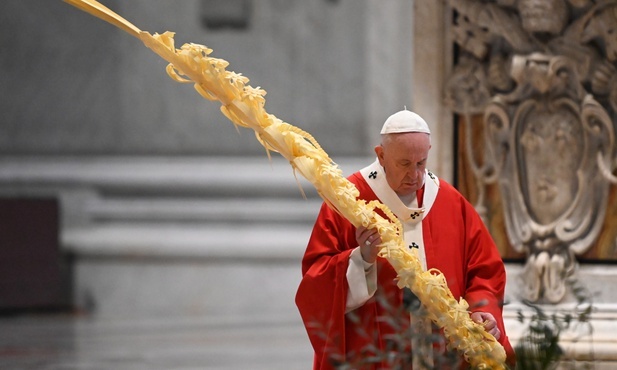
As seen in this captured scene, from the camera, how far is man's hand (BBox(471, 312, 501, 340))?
4.04 metres

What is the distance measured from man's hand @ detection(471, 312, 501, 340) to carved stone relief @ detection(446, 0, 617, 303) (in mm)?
1273

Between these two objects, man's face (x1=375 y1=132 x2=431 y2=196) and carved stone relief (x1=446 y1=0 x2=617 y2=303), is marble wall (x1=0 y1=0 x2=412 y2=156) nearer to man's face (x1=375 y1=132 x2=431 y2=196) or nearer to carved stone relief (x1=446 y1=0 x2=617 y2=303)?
carved stone relief (x1=446 y1=0 x2=617 y2=303)

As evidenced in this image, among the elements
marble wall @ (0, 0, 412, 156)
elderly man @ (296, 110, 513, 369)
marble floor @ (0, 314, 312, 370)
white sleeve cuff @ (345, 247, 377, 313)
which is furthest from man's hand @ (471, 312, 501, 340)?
marble wall @ (0, 0, 412, 156)

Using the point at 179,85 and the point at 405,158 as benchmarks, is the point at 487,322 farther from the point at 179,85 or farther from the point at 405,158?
the point at 179,85

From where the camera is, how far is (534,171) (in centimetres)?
538

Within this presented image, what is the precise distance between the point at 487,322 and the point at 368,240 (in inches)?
17.3

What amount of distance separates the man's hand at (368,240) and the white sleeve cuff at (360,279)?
85 millimetres

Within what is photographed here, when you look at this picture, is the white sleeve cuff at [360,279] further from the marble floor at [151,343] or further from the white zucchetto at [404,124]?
the marble floor at [151,343]

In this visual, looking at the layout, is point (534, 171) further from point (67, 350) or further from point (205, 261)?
point (205, 261)

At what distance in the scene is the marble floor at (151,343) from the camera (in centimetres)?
768

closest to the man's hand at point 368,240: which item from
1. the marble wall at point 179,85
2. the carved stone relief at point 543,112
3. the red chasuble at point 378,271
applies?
the red chasuble at point 378,271

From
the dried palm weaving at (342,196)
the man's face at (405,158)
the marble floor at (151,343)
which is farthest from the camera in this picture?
the marble floor at (151,343)

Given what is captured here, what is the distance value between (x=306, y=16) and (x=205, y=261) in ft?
7.39

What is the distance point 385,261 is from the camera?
430cm
